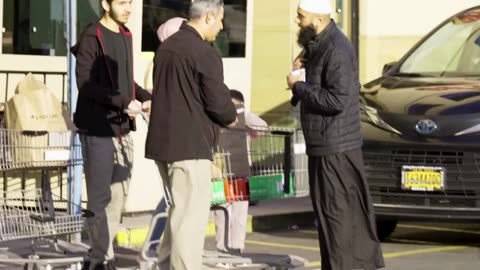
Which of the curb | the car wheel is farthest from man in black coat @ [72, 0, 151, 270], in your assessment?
the car wheel

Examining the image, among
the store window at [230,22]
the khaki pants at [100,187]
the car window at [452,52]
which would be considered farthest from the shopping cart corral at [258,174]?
the store window at [230,22]

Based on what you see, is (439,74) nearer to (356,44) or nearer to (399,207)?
(399,207)

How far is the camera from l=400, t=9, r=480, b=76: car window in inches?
497

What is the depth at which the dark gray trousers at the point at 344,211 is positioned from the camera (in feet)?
27.3

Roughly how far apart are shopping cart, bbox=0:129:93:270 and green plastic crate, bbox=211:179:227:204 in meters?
0.86

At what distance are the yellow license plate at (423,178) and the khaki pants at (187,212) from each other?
12.0 ft

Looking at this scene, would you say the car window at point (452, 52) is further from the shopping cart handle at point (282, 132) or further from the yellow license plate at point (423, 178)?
the shopping cart handle at point (282, 132)

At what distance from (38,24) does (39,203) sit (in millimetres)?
3623

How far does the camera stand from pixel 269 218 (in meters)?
12.8

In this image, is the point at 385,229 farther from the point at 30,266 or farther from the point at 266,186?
the point at 30,266

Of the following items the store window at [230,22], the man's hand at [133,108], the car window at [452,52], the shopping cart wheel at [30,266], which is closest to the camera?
the man's hand at [133,108]

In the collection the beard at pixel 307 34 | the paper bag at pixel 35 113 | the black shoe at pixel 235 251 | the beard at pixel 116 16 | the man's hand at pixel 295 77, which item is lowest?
the black shoe at pixel 235 251

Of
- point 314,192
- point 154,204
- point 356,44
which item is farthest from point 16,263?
point 356,44

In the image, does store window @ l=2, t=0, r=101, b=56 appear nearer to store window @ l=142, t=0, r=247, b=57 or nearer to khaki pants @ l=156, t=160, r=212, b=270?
store window @ l=142, t=0, r=247, b=57
